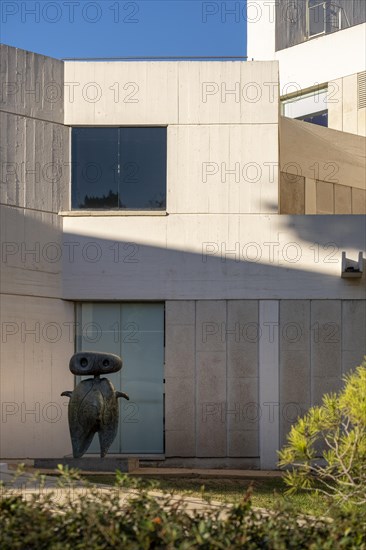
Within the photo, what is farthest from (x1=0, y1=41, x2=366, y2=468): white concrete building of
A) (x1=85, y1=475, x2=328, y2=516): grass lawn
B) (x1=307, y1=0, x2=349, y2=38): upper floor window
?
(x1=307, y1=0, x2=349, y2=38): upper floor window

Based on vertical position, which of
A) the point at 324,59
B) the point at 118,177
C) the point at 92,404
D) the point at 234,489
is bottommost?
the point at 234,489

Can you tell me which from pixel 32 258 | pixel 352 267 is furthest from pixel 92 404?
pixel 352 267

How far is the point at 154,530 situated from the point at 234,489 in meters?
8.48

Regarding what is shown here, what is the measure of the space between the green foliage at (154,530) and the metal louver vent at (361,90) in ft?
74.0

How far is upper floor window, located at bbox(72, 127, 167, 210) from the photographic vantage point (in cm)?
2152

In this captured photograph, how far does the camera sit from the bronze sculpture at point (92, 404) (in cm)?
1723

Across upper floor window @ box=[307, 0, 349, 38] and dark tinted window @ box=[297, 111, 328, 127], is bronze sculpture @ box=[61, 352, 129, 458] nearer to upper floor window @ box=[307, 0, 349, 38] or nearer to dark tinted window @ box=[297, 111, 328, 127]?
dark tinted window @ box=[297, 111, 328, 127]

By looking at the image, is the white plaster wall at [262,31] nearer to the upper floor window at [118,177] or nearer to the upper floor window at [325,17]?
the upper floor window at [325,17]

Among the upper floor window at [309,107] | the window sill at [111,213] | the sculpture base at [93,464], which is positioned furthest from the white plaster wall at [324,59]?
the sculpture base at [93,464]

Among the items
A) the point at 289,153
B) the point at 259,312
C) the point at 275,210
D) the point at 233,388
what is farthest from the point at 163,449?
the point at 289,153

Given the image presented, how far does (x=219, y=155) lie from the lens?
846 inches

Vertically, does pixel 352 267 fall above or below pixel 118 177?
below

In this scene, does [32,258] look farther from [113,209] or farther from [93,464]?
[93,464]

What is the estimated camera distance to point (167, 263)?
21.3 meters
